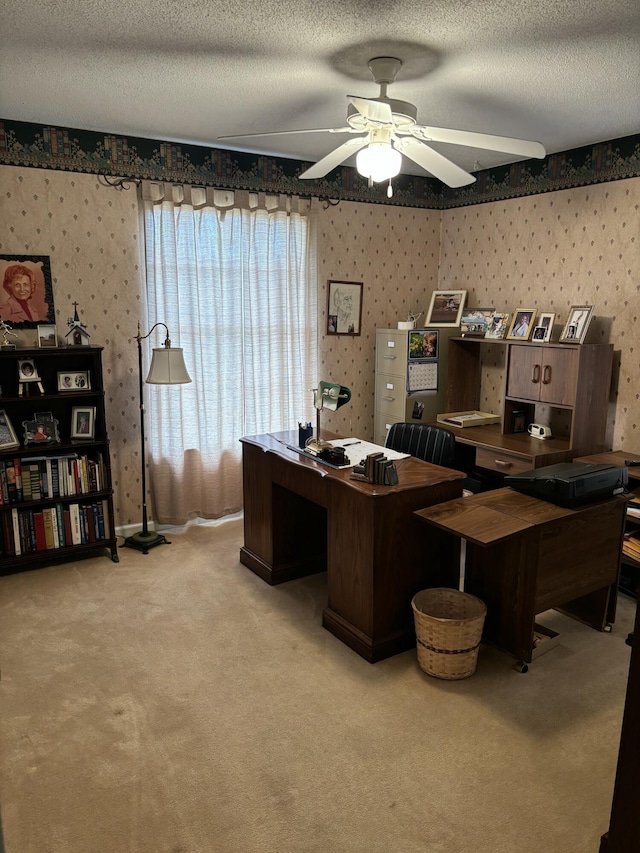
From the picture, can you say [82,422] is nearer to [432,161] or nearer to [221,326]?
[221,326]

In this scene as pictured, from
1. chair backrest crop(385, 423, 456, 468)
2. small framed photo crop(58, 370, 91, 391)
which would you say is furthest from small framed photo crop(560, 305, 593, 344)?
small framed photo crop(58, 370, 91, 391)

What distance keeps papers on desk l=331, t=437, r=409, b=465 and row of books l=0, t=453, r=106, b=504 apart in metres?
1.59

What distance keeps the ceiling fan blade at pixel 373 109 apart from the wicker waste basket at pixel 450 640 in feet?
6.89

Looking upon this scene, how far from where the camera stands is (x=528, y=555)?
2873mm

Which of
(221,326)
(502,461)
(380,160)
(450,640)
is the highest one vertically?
(380,160)

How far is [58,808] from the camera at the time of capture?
216 centimetres

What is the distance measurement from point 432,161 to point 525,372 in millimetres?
1862

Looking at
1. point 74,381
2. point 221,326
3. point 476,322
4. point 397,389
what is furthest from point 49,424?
point 476,322

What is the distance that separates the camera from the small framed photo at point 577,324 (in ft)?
13.4

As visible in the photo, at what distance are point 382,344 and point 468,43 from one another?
9.28 ft

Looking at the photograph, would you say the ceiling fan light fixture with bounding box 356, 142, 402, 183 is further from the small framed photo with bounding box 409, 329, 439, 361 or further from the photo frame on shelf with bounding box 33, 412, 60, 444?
the photo frame on shelf with bounding box 33, 412, 60, 444

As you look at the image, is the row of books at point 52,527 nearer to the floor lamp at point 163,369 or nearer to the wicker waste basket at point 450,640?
the floor lamp at point 163,369

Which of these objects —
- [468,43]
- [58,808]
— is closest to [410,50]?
[468,43]

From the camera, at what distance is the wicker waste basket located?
2795mm
